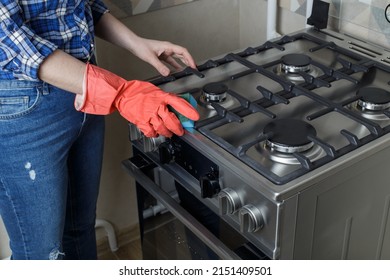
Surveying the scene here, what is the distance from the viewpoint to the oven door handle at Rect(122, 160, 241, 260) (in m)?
1.15

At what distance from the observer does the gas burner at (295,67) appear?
1344 mm

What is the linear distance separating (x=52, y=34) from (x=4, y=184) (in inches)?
13.7

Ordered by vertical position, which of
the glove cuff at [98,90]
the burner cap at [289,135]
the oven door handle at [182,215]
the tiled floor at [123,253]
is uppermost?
the glove cuff at [98,90]

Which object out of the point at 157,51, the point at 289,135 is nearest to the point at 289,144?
the point at 289,135

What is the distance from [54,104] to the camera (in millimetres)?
1198

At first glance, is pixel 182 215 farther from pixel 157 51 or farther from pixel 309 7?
pixel 309 7

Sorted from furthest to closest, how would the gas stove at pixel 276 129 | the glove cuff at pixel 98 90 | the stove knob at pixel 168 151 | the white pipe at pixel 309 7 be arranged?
the white pipe at pixel 309 7 → the stove knob at pixel 168 151 → the glove cuff at pixel 98 90 → the gas stove at pixel 276 129

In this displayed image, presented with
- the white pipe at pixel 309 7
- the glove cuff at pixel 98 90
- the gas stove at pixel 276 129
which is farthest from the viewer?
the white pipe at pixel 309 7

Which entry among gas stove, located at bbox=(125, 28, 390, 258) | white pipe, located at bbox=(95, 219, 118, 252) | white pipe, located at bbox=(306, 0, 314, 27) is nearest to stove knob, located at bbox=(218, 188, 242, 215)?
gas stove, located at bbox=(125, 28, 390, 258)

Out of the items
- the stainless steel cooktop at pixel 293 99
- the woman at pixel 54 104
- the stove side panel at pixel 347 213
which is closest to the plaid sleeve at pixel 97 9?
the woman at pixel 54 104

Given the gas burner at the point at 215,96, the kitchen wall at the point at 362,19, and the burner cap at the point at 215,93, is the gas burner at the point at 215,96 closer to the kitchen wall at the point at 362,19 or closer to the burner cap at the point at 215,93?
the burner cap at the point at 215,93

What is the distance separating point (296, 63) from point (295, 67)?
14mm

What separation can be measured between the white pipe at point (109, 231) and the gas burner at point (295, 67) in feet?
2.98

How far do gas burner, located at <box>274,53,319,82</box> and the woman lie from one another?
0.74 ft
